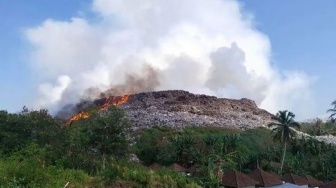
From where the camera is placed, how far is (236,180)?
43219 millimetres

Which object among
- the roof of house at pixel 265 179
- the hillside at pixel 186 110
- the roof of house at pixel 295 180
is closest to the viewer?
the roof of house at pixel 265 179

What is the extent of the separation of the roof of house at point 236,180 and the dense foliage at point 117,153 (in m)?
1.15

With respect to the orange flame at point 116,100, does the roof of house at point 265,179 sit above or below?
below

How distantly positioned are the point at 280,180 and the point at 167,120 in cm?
4769

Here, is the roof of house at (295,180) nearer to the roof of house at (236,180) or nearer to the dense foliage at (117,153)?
the roof of house at (236,180)

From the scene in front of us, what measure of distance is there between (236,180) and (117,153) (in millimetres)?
13703

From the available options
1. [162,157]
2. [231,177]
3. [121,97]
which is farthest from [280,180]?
[121,97]

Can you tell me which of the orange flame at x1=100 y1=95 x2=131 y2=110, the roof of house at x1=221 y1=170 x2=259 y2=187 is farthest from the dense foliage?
the orange flame at x1=100 y1=95 x2=131 y2=110

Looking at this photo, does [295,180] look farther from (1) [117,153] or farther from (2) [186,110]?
(2) [186,110]

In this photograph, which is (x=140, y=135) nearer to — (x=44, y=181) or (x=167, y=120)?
(x=167, y=120)

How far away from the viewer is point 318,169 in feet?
203

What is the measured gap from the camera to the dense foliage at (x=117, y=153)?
852 inches

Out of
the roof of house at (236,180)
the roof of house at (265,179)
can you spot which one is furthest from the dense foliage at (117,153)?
the roof of house at (265,179)

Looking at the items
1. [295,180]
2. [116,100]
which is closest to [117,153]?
[295,180]
